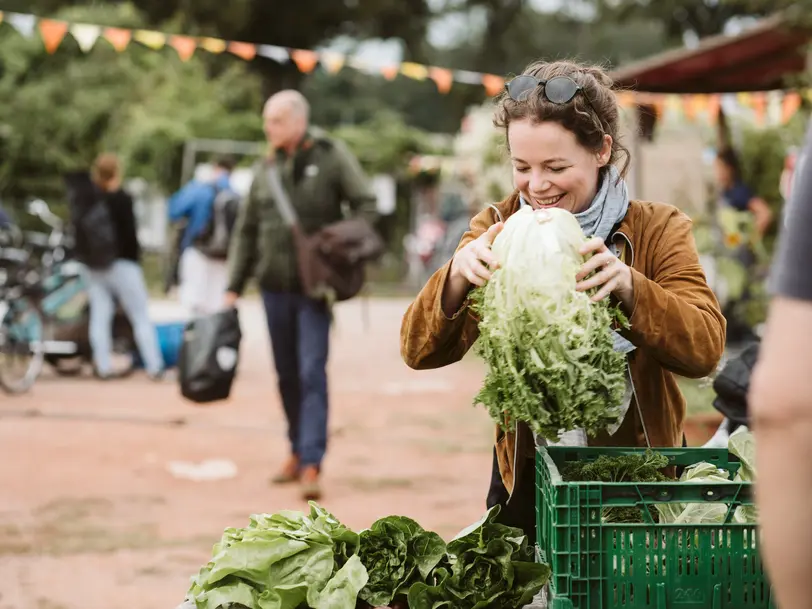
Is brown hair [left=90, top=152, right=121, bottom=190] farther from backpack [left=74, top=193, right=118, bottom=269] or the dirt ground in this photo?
the dirt ground

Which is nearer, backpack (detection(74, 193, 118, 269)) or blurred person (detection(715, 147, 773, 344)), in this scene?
blurred person (detection(715, 147, 773, 344))

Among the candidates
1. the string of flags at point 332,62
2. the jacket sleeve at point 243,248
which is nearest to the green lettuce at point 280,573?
the jacket sleeve at point 243,248

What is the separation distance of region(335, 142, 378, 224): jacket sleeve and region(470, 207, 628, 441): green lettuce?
209 inches

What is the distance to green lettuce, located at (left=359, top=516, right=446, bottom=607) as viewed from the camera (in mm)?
2830

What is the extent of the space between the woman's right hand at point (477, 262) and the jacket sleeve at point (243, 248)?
5.39 m

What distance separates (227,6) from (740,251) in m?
24.5

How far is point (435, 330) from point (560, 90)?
66cm

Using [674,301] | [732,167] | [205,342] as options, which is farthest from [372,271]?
[674,301]

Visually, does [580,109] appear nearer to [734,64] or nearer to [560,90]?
[560,90]

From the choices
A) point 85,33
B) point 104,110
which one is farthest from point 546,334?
point 104,110

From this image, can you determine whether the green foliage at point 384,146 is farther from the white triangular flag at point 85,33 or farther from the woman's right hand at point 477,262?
the woman's right hand at point 477,262

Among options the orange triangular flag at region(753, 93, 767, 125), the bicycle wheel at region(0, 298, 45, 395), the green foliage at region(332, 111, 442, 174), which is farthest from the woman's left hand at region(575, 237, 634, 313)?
the green foliage at region(332, 111, 442, 174)

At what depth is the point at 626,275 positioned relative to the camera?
8.59 ft

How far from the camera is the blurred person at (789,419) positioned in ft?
4.79
